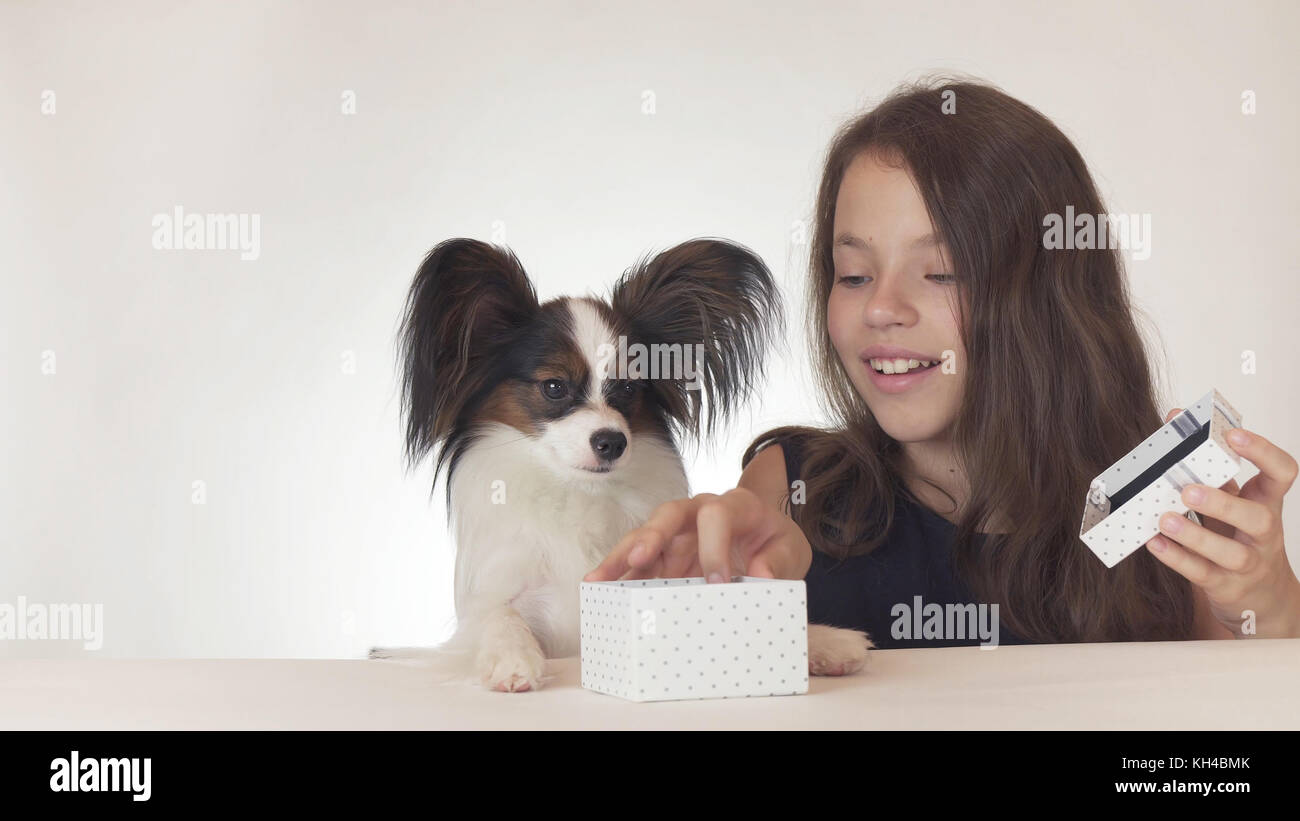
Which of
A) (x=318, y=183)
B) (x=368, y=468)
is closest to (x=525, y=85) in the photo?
(x=318, y=183)

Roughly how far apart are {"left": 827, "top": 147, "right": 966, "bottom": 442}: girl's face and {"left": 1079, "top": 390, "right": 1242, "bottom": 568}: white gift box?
69 cm

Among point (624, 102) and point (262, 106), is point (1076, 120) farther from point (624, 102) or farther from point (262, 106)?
point (262, 106)

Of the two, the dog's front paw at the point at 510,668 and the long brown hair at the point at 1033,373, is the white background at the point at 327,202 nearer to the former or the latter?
the long brown hair at the point at 1033,373

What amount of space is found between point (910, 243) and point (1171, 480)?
0.86 m

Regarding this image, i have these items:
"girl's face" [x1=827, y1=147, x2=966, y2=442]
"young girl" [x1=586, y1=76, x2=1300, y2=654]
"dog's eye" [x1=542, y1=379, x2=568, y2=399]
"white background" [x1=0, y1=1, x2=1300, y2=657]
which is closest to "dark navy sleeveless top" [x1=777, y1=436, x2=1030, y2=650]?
"young girl" [x1=586, y1=76, x2=1300, y2=654]

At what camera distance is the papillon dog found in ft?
6.82

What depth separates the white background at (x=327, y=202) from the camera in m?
4.12

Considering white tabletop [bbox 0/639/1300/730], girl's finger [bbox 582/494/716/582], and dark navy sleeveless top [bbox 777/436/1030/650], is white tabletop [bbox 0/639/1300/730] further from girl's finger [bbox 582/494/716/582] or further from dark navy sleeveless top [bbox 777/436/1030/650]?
dark navy sleeveless top [bbox 777/436/1030/650]

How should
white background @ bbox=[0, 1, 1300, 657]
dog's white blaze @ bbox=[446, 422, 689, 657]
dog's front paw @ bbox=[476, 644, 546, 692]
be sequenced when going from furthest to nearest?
white background @ bbox=[0, 1, 1300, 657] < dog's white blaze @ bbox=[446, 422, 689, 657] < dog's front paw @ bbox=[476, 644, 546, 692]

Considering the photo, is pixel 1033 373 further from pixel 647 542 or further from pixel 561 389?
pixel 647 542

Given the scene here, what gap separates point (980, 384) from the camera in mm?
2074

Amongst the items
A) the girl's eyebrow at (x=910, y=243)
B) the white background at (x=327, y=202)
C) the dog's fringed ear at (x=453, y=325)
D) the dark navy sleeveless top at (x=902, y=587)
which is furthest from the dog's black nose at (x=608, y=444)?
the white background at (x=327, y=202)

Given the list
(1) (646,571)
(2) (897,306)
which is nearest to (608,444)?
(2) (897,306)

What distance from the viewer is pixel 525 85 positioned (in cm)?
420
